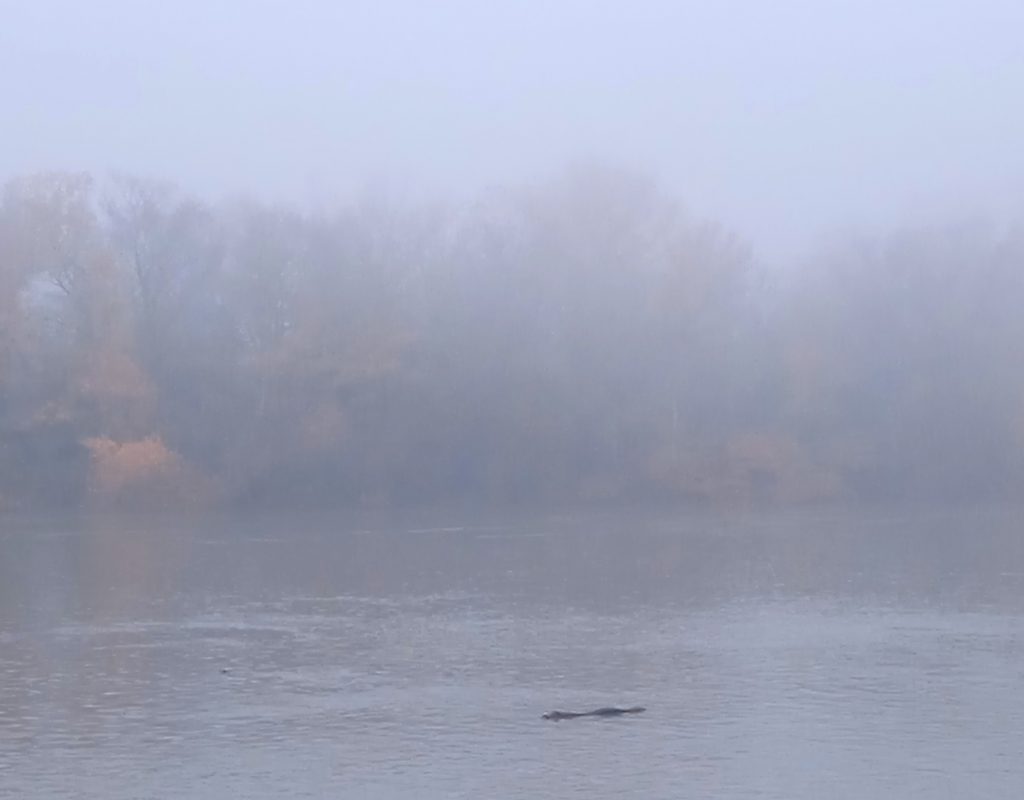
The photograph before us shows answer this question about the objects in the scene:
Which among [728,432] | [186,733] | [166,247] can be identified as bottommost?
[186,733]

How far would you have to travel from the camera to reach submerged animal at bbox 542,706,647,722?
14.5 m

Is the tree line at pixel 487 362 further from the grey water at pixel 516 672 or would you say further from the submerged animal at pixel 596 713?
the submerged animal at pixel 596 713

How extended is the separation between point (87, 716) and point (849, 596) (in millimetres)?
13091

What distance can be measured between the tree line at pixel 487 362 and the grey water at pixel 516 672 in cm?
2248

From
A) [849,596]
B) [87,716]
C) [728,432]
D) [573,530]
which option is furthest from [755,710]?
[728,432]

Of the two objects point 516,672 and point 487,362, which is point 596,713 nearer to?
point 516,672

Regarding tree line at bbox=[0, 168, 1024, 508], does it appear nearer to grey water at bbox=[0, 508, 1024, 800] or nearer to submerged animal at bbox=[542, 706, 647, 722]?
grey water at bbox=[0, 508, 1024, 800]

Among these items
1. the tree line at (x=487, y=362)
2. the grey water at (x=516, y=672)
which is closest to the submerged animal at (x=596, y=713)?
the grey water at (x=516, y=672)

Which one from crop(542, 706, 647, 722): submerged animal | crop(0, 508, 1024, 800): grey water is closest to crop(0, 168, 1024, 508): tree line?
crop(0, 508, 1024, 800): grey water

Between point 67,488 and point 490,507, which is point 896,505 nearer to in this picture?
point 490,507

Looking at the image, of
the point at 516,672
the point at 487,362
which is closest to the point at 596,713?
the point at 516,672

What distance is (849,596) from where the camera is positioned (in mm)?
24203

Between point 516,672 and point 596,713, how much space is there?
2.76 m

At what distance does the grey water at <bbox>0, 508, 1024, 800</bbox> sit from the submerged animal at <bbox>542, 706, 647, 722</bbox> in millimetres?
119
